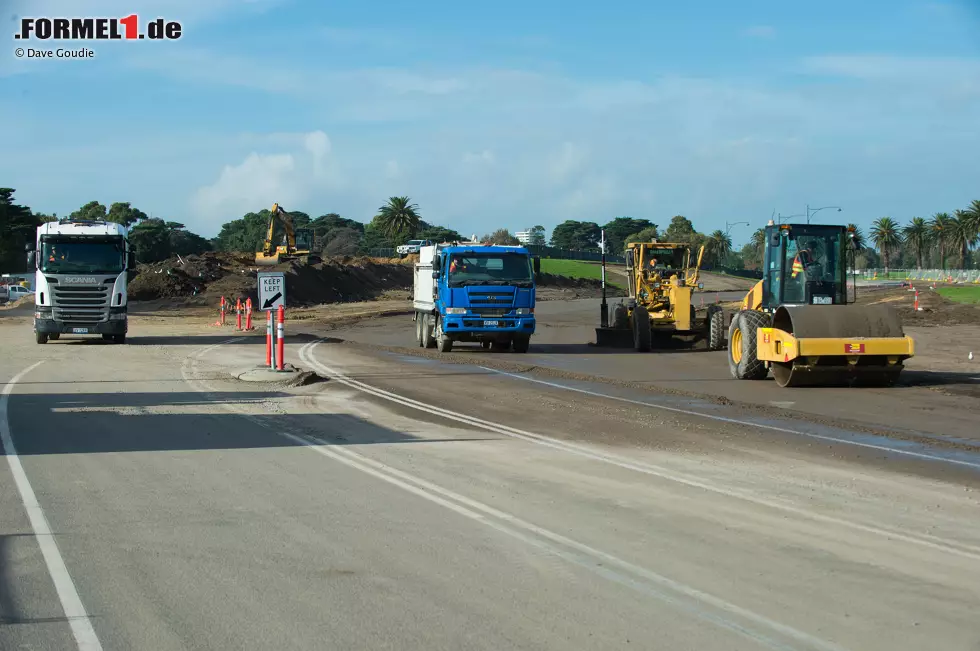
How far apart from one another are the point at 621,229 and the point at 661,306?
141 metres

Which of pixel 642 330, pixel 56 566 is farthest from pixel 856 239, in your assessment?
pixel 56 566

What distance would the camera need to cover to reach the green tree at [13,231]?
274 feet

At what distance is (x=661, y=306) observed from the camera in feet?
100

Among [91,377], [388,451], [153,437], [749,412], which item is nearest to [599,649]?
[388,451]

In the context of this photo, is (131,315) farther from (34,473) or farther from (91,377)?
(34,473)

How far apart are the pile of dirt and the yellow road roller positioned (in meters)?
40.7

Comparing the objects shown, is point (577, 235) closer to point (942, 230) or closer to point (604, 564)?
point (942, 230)

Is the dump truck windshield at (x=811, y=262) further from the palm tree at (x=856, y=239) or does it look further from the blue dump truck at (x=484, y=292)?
the blue dump truck at (x=484, y=292)

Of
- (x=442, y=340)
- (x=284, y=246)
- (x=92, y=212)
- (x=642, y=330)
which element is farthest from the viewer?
(x=92, y=212)

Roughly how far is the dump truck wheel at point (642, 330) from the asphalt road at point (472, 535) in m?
14.1

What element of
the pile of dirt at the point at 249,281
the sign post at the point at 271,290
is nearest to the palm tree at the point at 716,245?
the pile of dirt at the point at 249,281

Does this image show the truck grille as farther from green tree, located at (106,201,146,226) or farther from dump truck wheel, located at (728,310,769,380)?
green tree, located at (106,201,146,226)

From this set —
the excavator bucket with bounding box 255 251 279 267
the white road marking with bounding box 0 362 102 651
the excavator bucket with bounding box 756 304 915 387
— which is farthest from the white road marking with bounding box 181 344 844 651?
the excavator bucket with bounding box 255 251 279 267

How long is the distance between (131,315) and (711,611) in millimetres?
50972
